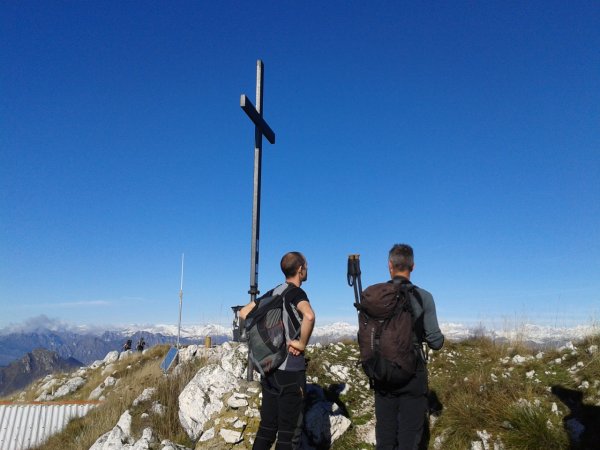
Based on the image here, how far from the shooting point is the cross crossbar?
712cm

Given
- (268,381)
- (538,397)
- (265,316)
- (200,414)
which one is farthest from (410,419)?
(200,414)

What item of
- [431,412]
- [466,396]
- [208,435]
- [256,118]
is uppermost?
[256,118]

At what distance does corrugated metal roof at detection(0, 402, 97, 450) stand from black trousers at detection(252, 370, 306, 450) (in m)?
9.10

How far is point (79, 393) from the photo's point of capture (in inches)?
703

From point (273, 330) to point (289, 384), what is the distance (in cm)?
58

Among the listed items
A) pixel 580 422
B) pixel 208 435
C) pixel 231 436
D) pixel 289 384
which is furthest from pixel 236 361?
pixel 580 422

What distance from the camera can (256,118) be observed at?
7523 millimetres

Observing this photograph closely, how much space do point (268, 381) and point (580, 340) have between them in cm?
812

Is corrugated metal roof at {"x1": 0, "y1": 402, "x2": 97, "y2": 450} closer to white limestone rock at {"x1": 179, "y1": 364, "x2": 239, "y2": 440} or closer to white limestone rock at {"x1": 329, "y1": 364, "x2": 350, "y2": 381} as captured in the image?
white limestone rock at {"x1": 179, "y1": 364, "x2": 239, "y2": 440}

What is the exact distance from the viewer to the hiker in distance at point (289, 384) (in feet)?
14.1

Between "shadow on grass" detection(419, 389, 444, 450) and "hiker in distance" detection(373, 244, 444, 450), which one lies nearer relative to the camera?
"hiker in distance" detection(373, 244, 444, 450)

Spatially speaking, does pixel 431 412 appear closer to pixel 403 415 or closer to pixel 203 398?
pixel 403 415

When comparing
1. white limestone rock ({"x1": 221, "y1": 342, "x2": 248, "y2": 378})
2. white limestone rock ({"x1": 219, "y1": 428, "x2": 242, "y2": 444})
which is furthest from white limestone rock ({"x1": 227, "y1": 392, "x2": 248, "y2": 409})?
white limestone rock ({"x1": 221, "y1": 342, "x2": 248, "y2": 378})

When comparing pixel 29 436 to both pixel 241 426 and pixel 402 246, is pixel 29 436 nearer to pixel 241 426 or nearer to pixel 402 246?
pixel 241 426
